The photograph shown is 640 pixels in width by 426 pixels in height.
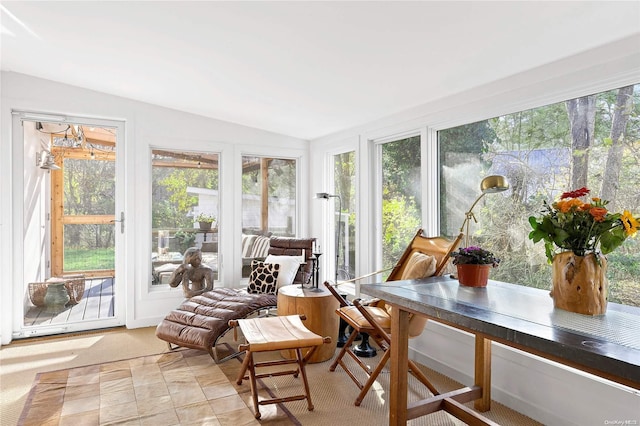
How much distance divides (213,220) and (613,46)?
3.88 meters

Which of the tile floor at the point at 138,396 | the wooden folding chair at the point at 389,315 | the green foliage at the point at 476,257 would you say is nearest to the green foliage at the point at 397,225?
the wooden folding chair at the point at 389,315

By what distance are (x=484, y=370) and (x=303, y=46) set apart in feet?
7.55

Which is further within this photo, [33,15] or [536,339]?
[33,15]

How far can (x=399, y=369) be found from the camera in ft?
6.58

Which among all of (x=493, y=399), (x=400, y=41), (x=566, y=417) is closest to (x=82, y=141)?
(x=400, y=41)

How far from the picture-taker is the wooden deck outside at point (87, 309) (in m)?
3.86

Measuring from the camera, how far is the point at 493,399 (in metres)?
2.57

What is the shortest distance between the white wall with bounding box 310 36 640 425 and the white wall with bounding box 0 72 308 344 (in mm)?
1740

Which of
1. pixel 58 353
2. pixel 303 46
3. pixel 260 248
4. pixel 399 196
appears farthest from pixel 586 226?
pixel 58 353

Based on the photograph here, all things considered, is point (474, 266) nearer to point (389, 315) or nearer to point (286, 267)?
point (389, 315)

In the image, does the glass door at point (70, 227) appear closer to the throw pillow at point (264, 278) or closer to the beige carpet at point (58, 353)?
the beige carpet at point (58, 353)

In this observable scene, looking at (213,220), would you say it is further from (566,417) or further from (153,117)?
(566,417)

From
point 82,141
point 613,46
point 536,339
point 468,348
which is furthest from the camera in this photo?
point 82,141

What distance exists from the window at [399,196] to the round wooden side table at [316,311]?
0.92 metres
